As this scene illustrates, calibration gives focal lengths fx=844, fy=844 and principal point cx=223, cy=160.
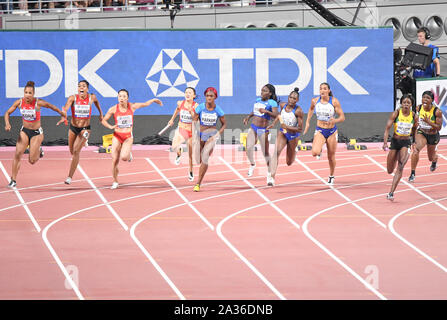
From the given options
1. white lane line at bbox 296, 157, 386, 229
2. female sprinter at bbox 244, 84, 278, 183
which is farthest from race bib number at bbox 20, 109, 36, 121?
white lane line at bbox 296, 157, 386, 229

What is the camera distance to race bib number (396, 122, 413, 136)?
14.6m

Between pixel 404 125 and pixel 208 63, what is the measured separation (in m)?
9.50

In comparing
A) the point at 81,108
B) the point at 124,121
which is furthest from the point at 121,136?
the point at 81,108

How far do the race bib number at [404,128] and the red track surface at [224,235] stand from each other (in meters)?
1.21

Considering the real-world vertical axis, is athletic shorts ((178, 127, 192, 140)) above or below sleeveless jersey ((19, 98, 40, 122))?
below

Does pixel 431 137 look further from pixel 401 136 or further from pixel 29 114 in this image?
pixel 29 114

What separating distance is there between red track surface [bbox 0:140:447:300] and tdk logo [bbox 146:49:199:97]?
14.2 feet

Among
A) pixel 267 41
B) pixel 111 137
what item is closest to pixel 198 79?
pixel 267 41

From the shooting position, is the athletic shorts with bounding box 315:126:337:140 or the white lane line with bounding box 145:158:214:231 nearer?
the white lane line with bounding box 145:158:214:231

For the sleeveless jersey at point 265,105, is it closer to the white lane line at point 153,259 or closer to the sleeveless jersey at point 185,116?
the sleeveless jersey at point 185,116

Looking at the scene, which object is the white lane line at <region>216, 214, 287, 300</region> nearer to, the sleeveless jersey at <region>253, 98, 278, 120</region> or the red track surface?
the red track surface

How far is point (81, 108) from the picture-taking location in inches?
657

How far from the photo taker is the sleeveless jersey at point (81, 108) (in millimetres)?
16594

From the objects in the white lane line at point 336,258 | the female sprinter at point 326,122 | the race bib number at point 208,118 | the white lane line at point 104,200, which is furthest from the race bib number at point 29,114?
the white lane line at point 336,258
